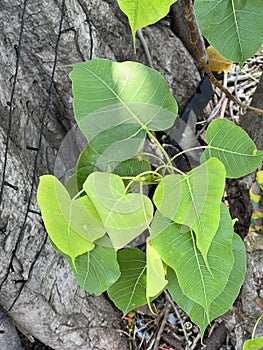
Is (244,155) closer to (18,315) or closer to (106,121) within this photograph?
(106,121)

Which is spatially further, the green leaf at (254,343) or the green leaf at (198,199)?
the green leaf at (254,343)

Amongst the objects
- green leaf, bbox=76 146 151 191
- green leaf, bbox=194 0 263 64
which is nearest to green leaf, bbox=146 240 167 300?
green leaf, bbox=76 146 151 191

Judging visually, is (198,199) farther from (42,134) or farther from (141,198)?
(42,134)

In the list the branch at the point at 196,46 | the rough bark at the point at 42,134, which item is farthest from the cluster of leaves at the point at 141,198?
the rough bark at the point at 42,134

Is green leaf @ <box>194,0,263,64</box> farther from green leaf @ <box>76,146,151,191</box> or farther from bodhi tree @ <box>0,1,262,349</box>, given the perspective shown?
green leaf @ <box>76,146,151,191</box>

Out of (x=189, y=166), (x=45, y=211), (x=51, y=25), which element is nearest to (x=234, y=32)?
(x=45, y=211)

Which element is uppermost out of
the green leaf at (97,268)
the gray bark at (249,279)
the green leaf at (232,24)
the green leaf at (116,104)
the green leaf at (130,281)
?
the green leaf at (232,24)

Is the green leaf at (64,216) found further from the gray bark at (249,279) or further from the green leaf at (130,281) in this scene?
the gray bark at (249,279)
